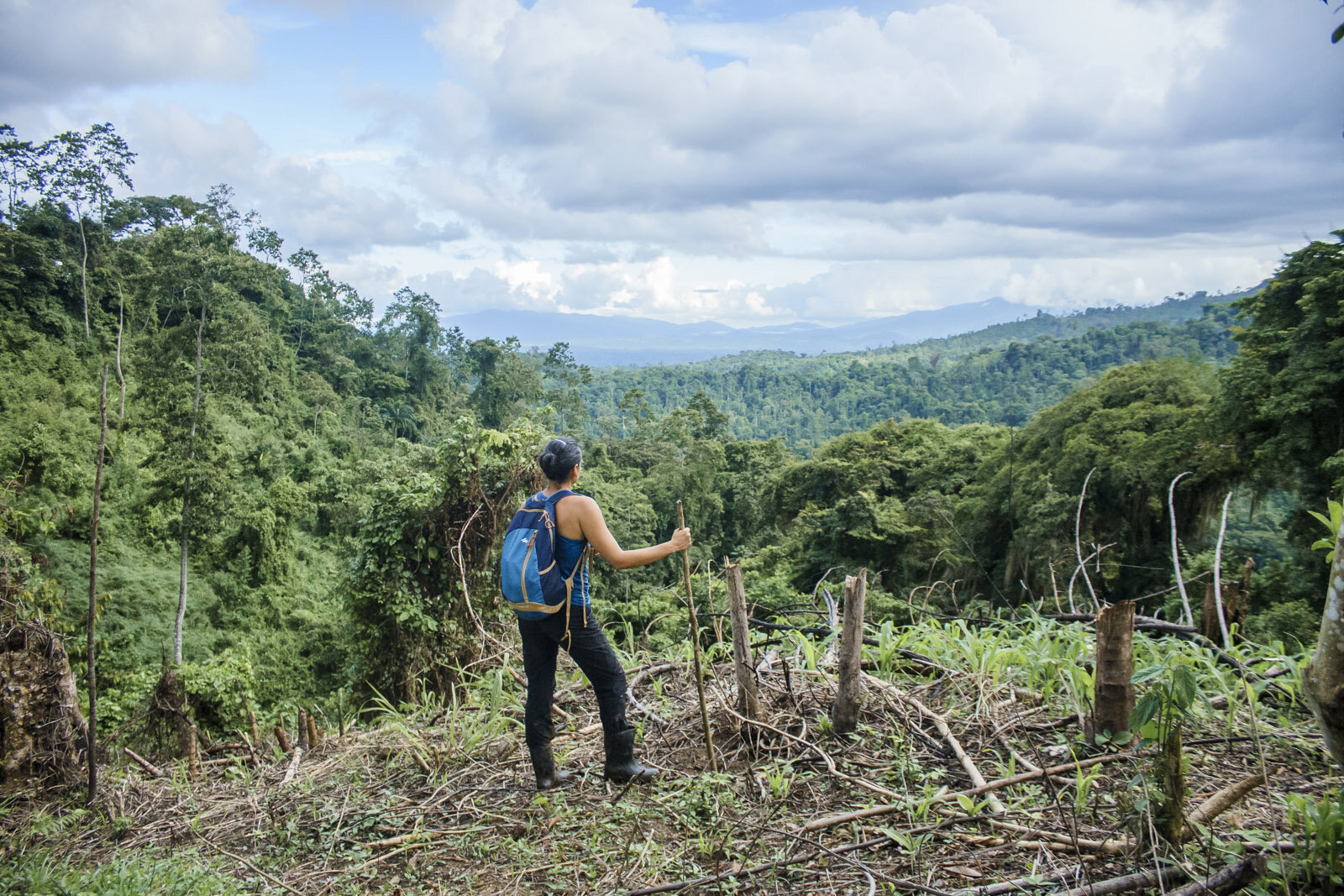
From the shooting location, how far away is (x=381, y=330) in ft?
151

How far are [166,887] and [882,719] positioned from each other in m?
2.79

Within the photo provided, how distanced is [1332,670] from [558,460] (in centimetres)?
245

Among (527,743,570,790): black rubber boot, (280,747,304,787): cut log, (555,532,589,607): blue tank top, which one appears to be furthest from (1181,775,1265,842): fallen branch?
(280,747,304,787): cut log

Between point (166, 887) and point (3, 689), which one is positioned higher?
point (3, 689)

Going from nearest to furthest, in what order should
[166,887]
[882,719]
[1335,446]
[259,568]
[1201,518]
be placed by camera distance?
[166,887]
[882,719]
[1335,446]
[1201,518]
[259,568]

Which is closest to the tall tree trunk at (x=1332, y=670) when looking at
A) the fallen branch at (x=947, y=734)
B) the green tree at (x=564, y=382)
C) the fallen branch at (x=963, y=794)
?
the fallen branch at (x=963, y=794)

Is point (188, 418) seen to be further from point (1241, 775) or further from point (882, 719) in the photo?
point (1241, 775)

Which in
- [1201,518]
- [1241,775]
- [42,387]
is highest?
[42,387]

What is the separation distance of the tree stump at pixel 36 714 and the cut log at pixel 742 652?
318 centimetres

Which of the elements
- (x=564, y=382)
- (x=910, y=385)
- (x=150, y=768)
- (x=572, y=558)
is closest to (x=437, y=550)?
(x=150, y=768)

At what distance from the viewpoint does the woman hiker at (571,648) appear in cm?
298

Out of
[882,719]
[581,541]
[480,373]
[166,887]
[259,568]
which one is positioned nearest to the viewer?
[166,887]

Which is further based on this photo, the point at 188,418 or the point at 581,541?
the point at 188,418

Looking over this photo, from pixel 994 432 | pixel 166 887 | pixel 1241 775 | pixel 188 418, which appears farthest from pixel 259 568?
pixel 994 432
